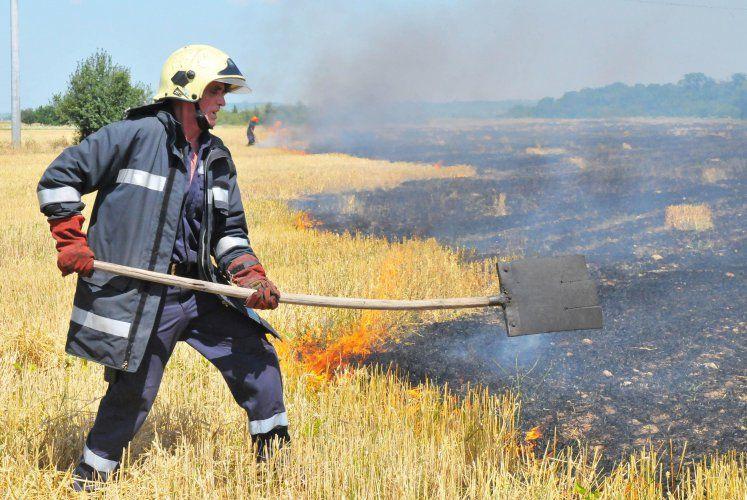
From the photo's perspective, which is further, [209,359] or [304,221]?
[304,221]

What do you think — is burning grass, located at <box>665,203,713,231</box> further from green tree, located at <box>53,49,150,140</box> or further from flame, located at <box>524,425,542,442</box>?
green tree, located at <box>53,49,150,140</box>

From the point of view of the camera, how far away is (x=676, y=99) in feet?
189

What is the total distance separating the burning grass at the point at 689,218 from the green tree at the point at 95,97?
28633 mm

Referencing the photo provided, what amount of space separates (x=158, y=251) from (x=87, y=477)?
1.08 m

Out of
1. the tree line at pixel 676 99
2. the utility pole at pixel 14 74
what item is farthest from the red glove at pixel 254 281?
the tree line at pixel 676 99

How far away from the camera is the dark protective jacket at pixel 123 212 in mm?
3359

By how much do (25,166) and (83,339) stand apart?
23363 mm

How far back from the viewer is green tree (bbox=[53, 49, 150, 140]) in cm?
3644

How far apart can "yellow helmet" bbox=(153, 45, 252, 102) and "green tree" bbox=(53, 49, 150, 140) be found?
34.6 metres

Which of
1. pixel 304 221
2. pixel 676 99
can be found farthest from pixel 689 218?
pixel 676 99

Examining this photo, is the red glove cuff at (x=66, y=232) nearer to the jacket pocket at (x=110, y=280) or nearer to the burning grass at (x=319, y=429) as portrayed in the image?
the jacket pocket at (x=110, y=280)

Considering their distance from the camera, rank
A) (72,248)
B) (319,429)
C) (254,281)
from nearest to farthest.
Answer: (72,248)
(254,281)
(319,429)

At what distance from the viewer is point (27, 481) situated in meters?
3.46

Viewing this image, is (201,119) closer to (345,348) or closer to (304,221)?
(345,348)
